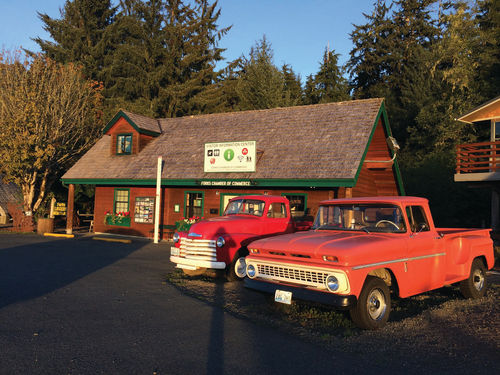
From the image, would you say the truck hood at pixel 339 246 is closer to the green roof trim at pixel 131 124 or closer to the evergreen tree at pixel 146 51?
the green roof trim at pixel 131 124

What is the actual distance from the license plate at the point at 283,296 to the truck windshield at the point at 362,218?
168cm

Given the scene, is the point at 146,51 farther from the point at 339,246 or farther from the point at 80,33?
the point at 339,246

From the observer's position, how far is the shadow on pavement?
8.44 meters

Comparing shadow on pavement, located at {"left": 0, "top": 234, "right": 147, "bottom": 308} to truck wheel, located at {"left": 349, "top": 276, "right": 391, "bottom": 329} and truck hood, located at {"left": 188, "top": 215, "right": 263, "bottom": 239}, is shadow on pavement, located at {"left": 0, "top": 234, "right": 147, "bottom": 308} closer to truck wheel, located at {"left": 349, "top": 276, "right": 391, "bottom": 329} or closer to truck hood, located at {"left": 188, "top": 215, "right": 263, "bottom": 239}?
truck hood, located at {"left": 188, "top": 215, "right": 263, "bottom": 239}

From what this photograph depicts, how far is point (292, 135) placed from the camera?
1822cm

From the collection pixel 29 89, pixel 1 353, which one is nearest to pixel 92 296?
pixel 1 353

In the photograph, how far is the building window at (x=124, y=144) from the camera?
22.3 m

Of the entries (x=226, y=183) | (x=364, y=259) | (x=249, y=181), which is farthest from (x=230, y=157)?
(x=364, y=259)

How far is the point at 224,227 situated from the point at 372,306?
14.3ft

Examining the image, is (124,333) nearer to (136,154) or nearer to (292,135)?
(292,135)

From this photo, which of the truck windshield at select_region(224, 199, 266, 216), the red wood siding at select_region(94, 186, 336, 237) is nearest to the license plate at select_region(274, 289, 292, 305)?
the truck windshield at select_region(224, 199, 266, 216)

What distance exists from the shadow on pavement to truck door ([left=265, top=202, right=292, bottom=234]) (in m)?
4.73

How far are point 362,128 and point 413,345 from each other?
12.0 meters

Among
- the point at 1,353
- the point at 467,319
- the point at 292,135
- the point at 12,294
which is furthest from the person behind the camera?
the point at 292,135
